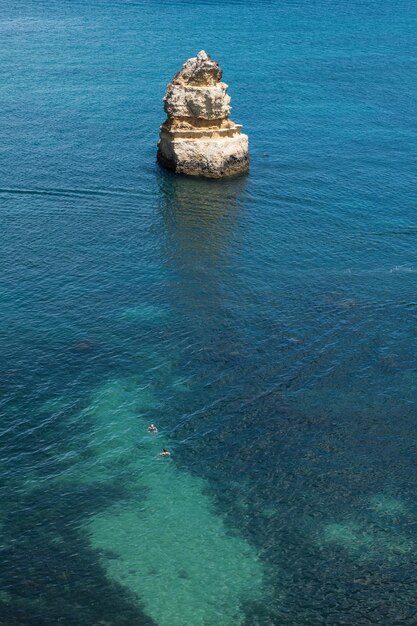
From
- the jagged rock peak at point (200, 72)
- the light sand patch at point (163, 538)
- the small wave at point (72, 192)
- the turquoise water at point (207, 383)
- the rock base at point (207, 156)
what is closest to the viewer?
the light sand patch at point (163, 538)

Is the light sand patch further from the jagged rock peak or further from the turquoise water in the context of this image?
the jagged rock peak

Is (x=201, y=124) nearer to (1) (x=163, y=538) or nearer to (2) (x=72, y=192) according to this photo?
(2) (x=72, y=192)

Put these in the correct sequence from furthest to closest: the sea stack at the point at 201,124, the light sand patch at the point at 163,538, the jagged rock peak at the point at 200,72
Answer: the sea stack at the point at 201,124 → the jagged rock peak at the point at 200,72 → the light sand patch at the point at 163,538

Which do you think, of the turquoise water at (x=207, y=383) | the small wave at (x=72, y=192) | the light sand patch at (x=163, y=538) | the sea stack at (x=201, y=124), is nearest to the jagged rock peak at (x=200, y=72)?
the sea stack at (x=201, y=124)

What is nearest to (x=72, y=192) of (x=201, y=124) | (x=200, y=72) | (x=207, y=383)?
(x=201, y=124)

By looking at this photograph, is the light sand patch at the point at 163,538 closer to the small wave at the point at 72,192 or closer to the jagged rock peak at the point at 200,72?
the small wave at the point at 72,192

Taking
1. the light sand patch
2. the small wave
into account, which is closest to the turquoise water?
the light sand patch
